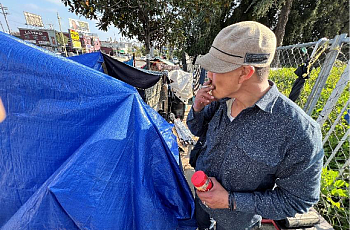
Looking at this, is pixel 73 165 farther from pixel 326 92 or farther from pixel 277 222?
pixel 326 92

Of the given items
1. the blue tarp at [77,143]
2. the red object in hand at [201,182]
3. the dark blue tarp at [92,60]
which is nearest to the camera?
the red object in hand at [201,182]

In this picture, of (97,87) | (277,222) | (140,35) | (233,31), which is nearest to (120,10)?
(140,35)

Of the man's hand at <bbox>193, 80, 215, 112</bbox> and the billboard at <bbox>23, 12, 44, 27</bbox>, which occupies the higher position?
the billboard at <bbox>23, 12, 44, 27</bbox>

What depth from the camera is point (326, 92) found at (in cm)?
299

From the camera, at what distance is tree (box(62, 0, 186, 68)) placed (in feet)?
16.2

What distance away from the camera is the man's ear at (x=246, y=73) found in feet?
2.63

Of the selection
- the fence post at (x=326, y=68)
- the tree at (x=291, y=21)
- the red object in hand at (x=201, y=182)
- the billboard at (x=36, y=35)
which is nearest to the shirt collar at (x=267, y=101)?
the red object in hand at (x=201, y=182)

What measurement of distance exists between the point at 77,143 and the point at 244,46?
117 cm

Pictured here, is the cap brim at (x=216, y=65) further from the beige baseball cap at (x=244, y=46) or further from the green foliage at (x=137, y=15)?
the green foliage at (x=137, y=15)

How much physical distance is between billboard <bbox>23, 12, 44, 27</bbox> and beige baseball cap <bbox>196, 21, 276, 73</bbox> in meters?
59.9

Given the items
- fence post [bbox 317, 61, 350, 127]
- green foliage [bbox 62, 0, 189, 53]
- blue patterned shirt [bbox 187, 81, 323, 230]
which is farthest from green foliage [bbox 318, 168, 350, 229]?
→ green foliage [bbox 62, 0, 189, 53]

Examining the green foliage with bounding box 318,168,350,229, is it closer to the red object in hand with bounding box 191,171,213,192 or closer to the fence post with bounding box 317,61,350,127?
the fence post with bounding box 317,61,350,127

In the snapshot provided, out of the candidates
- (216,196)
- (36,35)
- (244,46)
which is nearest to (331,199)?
(216,196)

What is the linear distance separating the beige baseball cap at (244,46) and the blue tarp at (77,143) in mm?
700
